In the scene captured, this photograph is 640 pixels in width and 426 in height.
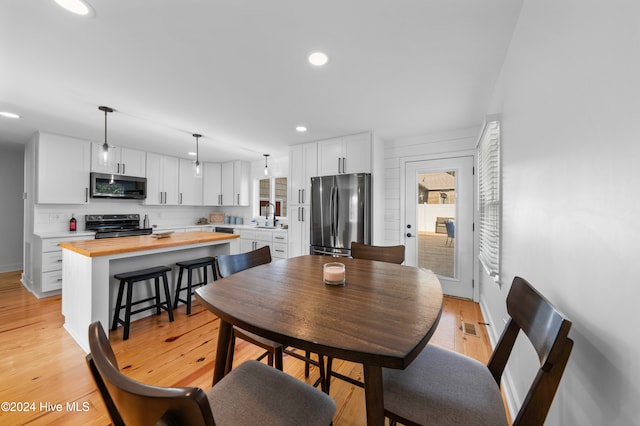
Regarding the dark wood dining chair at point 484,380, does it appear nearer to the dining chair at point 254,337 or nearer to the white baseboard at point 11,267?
the dining chair at point 254,337

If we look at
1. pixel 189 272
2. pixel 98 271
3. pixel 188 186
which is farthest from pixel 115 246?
pixel 188 186

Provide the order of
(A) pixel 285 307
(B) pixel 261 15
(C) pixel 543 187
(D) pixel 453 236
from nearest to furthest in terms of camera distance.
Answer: (A) pixel 285 307 → (C) pixel 543 187 → (B) pixel 261 15 → (D) pixel 453 236

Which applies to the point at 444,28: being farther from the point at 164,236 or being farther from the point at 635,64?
the point at 164,236

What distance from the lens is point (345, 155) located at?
3758 millimetres

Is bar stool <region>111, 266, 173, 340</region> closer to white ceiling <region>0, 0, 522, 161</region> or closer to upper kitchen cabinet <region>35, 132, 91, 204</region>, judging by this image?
white ceiling <region>0, 0, 522, 161</region>

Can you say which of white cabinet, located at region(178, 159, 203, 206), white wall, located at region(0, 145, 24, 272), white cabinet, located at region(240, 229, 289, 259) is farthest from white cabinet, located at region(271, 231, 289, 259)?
white wall, located at region(0, 145, 24, 272)

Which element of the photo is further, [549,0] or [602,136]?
[549,0]

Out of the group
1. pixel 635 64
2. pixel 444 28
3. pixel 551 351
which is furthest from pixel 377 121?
pixel 551 351

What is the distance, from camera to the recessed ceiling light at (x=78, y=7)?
4.53 ft

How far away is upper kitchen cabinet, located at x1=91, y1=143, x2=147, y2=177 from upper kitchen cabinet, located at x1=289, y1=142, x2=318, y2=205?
2.99 meters

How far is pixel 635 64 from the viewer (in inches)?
23.4

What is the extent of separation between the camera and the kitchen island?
2.18m

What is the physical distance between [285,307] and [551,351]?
32.7 inches

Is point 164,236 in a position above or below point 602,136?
below
